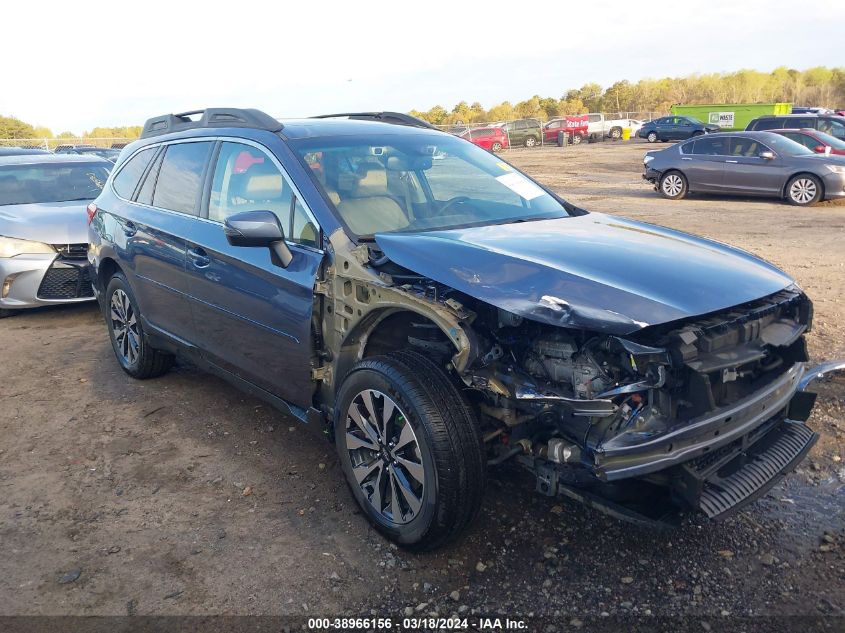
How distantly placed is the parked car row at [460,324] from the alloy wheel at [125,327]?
74cm

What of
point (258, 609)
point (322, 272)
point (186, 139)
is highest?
point (186, 139)

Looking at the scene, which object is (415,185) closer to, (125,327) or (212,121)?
(212,121)

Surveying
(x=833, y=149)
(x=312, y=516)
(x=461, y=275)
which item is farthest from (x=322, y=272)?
(x=833, y=149)

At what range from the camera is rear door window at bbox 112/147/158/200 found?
5.22 metres

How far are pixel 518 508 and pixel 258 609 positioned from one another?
4.26ft

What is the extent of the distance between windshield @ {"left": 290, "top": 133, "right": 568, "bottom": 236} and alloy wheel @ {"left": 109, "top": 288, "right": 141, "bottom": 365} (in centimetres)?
233

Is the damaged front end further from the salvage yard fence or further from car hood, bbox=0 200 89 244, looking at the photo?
the salvage yard fence

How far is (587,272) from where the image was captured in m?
2.89

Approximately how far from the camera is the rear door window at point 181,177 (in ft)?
14.4

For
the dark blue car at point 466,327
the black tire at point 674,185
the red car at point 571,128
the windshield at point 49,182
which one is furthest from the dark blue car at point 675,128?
the dark blue car at point 466,327

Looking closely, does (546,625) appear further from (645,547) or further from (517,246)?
(517,246)

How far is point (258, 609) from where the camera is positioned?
9.28 feet

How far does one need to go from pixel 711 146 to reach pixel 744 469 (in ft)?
48.0

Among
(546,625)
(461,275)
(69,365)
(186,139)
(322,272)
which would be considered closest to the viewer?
(546,625)
